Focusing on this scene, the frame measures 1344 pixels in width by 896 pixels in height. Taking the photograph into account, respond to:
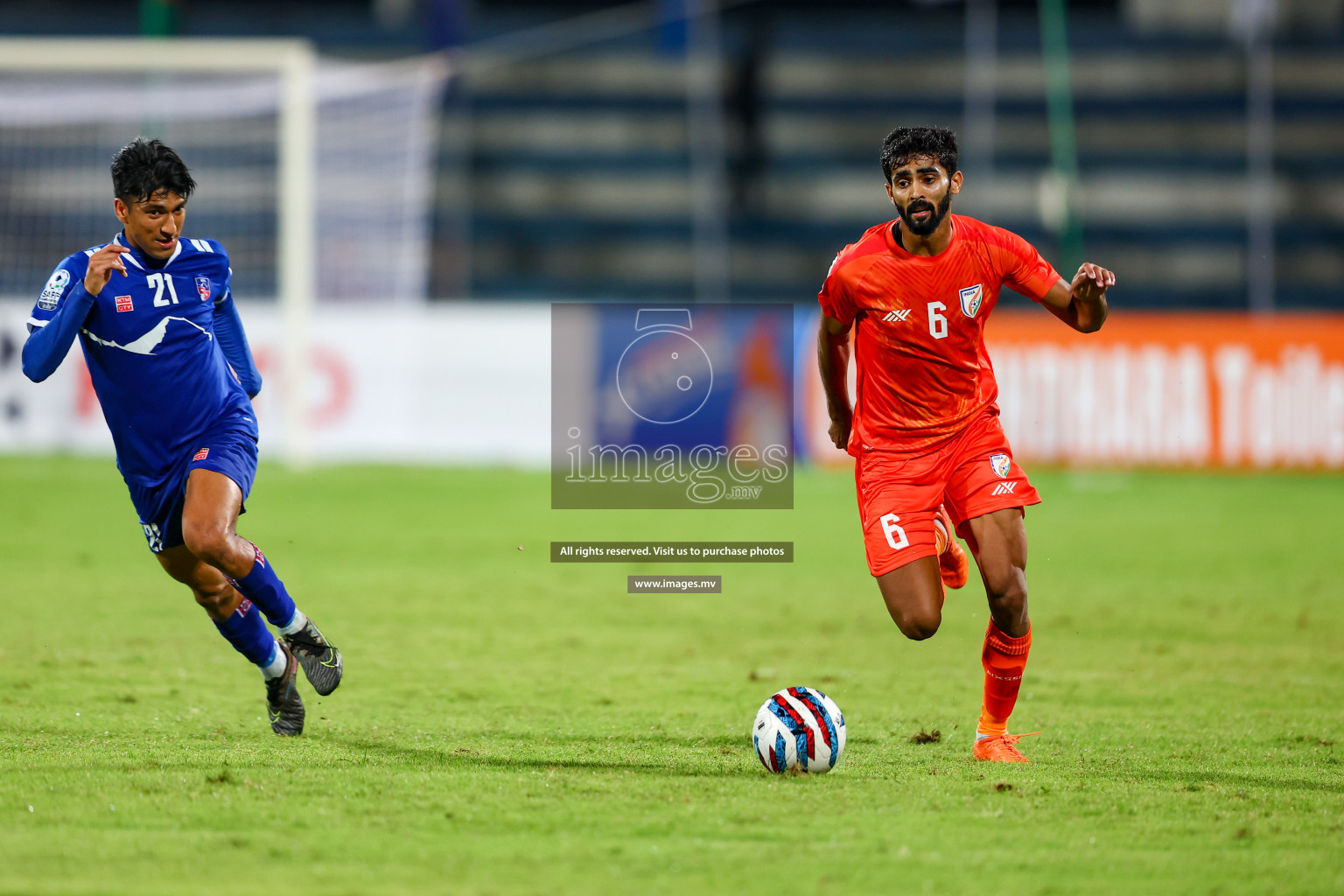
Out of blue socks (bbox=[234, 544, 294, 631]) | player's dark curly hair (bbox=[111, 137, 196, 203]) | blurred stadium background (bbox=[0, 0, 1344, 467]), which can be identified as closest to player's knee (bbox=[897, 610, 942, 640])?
blue socks (bbox=[234, 544, 294, 631])

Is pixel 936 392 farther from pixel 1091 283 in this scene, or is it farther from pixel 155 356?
pixel 155 356

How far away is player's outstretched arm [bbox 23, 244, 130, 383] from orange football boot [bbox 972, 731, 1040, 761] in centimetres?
363

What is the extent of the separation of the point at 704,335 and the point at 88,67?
24.4 ft

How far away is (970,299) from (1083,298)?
16.5 inches

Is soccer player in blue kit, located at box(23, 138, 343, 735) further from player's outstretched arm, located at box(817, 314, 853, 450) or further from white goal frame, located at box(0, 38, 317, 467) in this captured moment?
white goal frame, located at box(0, 38, 317, 467)

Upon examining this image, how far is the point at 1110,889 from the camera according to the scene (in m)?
3.93

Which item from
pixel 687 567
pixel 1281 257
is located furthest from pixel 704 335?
pixel 1281 257

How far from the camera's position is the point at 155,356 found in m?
5.75

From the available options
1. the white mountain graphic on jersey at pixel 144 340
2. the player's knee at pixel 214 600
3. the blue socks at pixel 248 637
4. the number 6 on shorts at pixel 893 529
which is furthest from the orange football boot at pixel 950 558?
the white mountain graphic on jersey at pixel 144 340

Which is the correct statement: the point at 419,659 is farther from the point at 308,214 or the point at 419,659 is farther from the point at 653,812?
the point at 308,214

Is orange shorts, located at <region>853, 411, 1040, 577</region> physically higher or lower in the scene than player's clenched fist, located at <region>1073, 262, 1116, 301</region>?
lower

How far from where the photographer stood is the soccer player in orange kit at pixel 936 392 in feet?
18.2

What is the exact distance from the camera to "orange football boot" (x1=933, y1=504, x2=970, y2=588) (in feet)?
19.9

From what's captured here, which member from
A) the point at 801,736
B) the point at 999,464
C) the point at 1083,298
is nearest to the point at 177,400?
the point at 801,736
